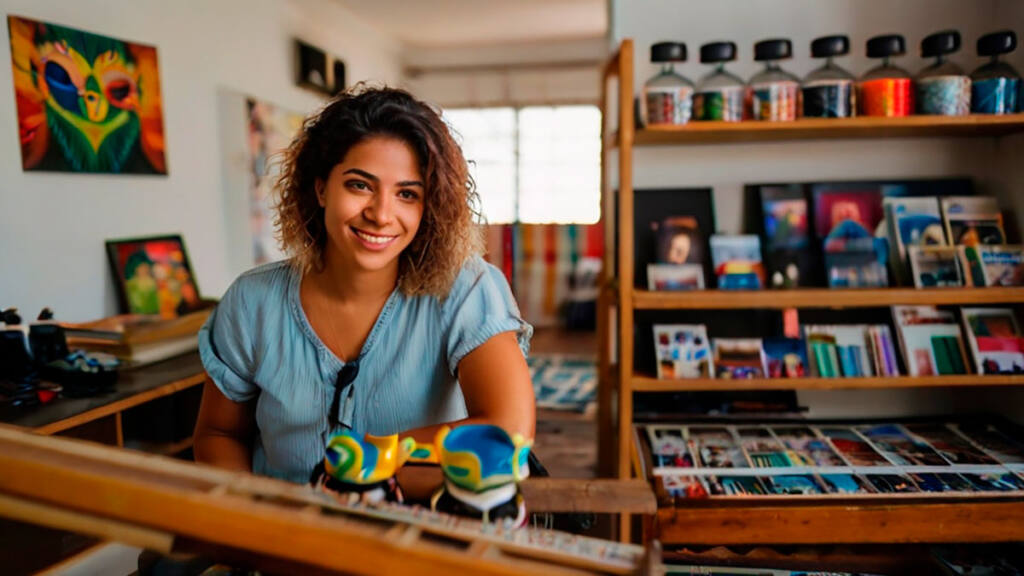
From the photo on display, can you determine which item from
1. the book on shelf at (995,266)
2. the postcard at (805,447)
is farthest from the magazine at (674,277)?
the book on shelf at (995,266)

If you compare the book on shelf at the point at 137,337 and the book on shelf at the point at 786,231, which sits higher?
the book on shelf at the point at 786,231

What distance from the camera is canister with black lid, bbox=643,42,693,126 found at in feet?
5.73

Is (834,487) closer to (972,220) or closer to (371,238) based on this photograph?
(972,220)

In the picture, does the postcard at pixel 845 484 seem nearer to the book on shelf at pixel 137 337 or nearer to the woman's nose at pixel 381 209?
the woman's nose at pixel 381 209

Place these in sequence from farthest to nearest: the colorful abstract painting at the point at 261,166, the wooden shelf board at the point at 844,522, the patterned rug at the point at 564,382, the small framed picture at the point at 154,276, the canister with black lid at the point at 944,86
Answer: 1. the patterned rug at the point at 564,382
2. the colorful abstract painting at the point at 261,166
3. the small framed picture at the point at 154,276
4. the canister with black lid at the point at 944,86
5. the wooden shelf board at the point at 844,522

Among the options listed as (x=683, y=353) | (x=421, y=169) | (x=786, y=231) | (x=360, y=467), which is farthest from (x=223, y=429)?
(x=786, y=231)

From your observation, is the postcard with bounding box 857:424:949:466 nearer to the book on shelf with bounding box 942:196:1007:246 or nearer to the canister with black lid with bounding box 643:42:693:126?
the book on shelf with bounding box 942:196:1007:246

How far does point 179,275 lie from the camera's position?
2633 mm

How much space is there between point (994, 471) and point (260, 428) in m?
1.77

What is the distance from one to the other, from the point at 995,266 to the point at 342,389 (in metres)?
1.79

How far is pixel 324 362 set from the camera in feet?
3.69

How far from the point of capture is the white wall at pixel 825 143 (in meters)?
1.95

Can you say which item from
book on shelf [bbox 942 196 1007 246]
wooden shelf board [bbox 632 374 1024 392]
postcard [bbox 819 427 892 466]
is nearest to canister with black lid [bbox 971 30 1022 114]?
book on shelf [bbox 942 196 1007 246]

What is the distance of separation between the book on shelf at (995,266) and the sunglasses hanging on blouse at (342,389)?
1.70 m
